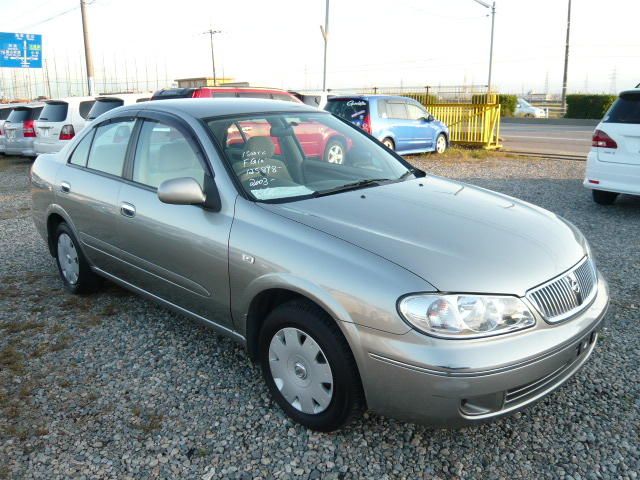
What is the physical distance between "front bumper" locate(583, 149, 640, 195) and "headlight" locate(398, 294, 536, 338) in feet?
18.9

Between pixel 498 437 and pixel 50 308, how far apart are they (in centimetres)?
359

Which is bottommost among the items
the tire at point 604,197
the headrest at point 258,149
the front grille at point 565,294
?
the tire at point 604,197

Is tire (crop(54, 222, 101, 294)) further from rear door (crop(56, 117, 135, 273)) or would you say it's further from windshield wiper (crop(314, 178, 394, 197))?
windshield wiper (crop(314, 178, 394, 197))

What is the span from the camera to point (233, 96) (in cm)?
1120

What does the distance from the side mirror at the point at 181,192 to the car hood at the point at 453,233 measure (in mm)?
399

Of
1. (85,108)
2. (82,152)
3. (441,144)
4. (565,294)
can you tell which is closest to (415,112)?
(441,144)

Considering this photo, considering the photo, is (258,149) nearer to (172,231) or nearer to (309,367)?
(172,231)

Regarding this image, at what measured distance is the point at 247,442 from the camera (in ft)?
9.64

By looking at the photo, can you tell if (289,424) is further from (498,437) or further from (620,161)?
(620,161)

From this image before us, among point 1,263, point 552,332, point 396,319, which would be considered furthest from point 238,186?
point 1,263

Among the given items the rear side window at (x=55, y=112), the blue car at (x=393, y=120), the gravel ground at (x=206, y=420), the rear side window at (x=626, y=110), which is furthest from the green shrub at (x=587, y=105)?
the gravel ground at (x=206, y=420)

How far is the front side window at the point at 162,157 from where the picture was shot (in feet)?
12.0

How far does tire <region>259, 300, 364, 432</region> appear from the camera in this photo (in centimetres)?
271

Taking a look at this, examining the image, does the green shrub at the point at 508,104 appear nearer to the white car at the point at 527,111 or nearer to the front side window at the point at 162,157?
the white car at the point at 527,111
